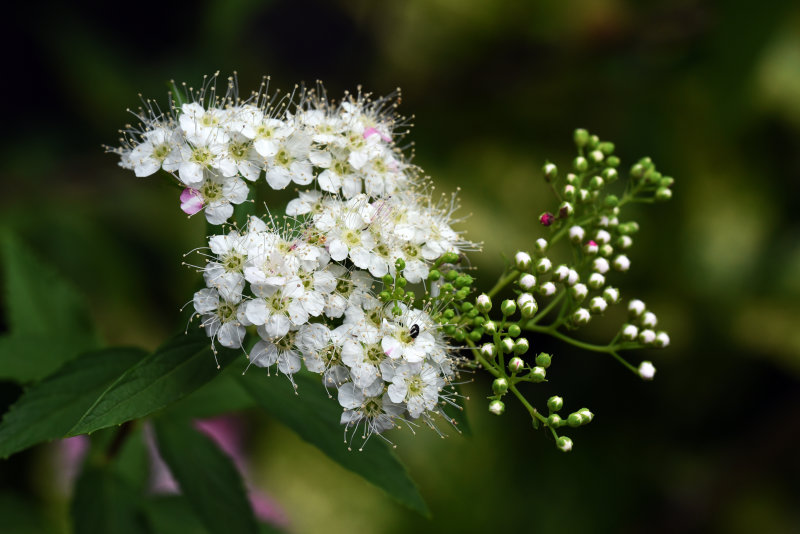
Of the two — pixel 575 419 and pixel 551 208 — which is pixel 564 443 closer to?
pixel 575 419

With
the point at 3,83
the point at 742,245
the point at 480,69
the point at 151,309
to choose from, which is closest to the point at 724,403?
the point at 742,245

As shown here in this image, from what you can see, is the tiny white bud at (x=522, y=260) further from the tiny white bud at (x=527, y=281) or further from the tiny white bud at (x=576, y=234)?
the tiny white bud at (x=576, y=234)

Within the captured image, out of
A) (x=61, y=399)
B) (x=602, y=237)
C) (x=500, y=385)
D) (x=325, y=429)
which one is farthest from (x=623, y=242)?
(x=61, y=399)

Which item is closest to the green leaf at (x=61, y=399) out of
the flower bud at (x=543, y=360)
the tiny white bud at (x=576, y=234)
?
the flower bud at (x=543, y=360)

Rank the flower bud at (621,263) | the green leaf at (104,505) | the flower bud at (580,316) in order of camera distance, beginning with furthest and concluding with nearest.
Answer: the green leaf at (104,505) → the flower bud at (621,263) → the flower bud at (580,316)

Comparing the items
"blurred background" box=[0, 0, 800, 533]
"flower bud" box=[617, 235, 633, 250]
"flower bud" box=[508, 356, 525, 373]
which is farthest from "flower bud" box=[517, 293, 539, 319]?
"blurred background" box=[0, 0, 800, 533]

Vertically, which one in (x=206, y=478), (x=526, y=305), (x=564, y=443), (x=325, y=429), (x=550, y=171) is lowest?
(x=206, y=478)

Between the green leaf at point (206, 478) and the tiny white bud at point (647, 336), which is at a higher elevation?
the tiny white bud at point (647, 336)
